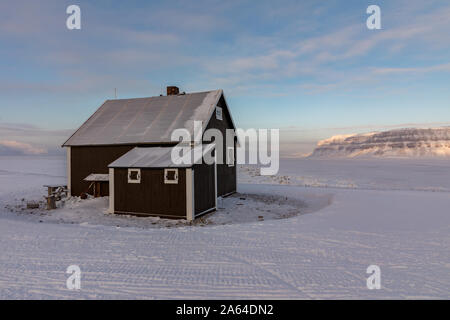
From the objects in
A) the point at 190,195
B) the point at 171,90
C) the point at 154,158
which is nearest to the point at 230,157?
the point at 171,90

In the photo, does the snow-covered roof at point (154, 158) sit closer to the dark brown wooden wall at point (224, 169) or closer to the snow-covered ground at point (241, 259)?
the dark brown wooden wall at point (224, 169)

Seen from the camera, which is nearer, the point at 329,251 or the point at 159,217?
the point at 329,251

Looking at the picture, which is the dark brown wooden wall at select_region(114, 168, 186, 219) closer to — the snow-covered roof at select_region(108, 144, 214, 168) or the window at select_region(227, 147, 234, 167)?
the snow-covered roof at select_region(108, 144, 214, 168)

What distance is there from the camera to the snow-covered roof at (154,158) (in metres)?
14.1

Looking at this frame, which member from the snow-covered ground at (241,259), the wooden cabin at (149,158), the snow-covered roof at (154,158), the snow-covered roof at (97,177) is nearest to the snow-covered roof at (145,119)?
the wooden cabin at (149,158)

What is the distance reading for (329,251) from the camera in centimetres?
755

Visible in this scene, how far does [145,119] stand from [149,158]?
16.6 feet

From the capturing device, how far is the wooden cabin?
13953 mm

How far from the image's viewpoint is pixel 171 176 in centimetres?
1389

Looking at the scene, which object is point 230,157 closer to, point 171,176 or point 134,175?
point 171,176

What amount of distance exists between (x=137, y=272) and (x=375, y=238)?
7423 mm

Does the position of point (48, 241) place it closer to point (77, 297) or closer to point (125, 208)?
point (77, 297)

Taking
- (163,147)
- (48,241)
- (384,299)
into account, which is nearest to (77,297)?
(48,241)

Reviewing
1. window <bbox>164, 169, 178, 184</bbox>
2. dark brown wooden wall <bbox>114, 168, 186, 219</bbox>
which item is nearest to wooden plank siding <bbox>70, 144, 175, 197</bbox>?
dark brown wooden wall <bbox>114, 168, 186, 219</bbox>
